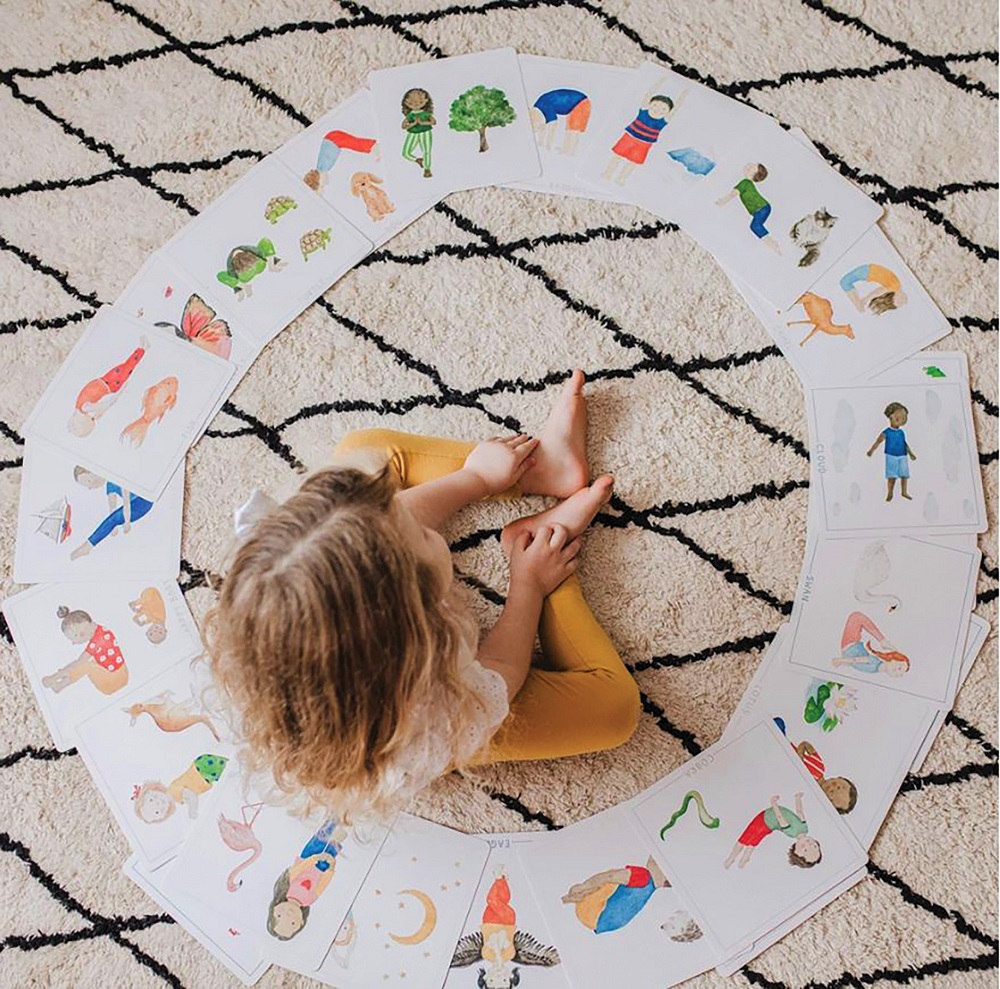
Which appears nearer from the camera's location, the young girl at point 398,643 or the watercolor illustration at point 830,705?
the young girl at point 398,643

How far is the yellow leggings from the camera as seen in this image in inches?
41.7

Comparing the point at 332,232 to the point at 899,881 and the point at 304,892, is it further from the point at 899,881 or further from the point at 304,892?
the point at 899,881

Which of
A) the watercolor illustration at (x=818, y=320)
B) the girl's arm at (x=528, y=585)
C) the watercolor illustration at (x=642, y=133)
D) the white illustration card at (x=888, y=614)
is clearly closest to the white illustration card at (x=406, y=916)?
the girl's arm at (x=528, y=585)

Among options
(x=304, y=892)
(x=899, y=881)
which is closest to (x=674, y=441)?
(x=899, y=881)

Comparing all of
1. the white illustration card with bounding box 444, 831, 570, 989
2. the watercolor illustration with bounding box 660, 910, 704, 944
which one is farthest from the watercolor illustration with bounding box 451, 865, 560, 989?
the watercolor illustration with bounding box 660, 910, 704, 944

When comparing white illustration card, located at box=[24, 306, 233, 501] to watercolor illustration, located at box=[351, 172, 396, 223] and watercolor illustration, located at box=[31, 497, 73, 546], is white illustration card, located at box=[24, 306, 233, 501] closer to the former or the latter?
watercolor illustration, located at box=[31, 497, 73, 546]

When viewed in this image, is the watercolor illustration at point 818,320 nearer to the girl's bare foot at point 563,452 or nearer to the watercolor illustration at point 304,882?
the girl's bare foot at point 563,452

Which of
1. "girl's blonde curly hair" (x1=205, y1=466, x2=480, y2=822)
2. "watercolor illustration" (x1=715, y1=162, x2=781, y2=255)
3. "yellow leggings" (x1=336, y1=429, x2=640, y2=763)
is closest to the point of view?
"girl's blonde curly hair" (x1=205, y1=466, x2=480, y2=822)

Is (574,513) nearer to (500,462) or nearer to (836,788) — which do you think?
(500,462)

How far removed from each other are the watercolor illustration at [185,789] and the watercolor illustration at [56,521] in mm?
299

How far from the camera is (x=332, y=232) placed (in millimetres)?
1198

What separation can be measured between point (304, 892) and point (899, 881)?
64cm

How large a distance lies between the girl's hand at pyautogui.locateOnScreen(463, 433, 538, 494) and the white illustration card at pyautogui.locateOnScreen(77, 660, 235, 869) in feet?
1.24

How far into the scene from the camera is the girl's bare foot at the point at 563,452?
44.8 inches
